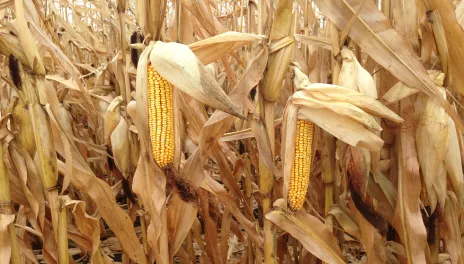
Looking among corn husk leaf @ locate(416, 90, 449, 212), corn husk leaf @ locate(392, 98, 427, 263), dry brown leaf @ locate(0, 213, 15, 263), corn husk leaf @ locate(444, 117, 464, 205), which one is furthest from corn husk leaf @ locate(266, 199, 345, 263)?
dry brown leaf @ locate(0, 213, 15, 263)

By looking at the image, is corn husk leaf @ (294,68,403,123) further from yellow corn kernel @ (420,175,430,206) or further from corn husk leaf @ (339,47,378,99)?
yellow corn kernel @ (420,175,430,206)

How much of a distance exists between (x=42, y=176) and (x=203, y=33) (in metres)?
1.29

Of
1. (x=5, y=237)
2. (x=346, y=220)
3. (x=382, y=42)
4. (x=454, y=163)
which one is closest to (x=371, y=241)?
(x=346, y=220)

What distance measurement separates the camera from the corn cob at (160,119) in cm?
152

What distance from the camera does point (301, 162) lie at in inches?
63.0

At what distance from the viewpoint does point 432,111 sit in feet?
5.84

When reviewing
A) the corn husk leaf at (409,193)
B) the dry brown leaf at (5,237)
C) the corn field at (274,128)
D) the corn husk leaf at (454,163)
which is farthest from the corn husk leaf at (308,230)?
the dry brown leaf at (5,237)

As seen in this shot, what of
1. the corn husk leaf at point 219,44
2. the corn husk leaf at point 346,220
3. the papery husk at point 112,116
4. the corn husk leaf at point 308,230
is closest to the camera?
the corn husk leaf at point 219,44

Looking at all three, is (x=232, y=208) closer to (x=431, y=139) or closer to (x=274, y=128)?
(x=274, y=128)

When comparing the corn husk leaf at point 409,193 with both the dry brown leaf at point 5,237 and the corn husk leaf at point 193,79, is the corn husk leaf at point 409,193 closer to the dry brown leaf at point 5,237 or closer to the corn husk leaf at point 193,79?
the corn husk leaf at point 193,79

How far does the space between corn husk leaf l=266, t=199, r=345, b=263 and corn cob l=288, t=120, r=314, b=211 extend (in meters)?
0.14

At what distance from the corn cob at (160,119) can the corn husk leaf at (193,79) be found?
84mm

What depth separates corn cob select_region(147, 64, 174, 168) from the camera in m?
1.52

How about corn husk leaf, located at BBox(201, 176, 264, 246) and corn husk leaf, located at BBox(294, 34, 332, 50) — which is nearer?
corn husk leaf, located at BBox(294, 34, 332, 50)
